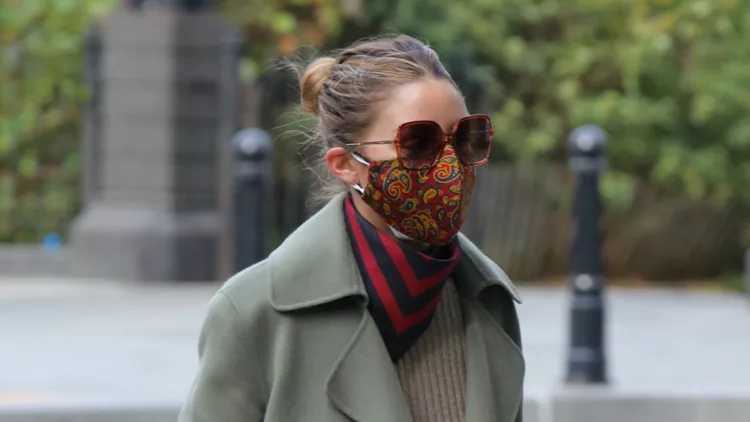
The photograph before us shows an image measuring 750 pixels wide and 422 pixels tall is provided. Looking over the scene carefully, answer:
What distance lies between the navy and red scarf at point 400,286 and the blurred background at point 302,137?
7.85 m

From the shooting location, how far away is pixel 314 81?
8.34ft

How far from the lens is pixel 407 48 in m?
2.46

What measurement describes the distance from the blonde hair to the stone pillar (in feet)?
34.6

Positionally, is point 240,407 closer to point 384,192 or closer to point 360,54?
point 384,192

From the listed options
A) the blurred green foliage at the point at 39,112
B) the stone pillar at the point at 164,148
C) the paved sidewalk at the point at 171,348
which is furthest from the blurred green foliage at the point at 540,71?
the paved sidewalk at the point at 171,348

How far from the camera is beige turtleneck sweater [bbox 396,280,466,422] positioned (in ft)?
7.82

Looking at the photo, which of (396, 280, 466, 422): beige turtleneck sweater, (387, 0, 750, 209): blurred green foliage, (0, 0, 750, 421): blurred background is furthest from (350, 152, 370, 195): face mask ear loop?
(387, 0, 750, 209): blurred green foliage

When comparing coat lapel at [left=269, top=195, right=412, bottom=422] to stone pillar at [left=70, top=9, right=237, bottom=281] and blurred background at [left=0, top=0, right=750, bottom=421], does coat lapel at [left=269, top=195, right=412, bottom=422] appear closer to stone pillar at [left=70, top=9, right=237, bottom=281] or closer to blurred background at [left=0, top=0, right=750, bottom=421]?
blurred background at [left=0, top=0, right=750, bottom=421]

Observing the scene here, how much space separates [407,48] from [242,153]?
552 cm

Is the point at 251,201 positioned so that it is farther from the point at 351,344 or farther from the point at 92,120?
the point at 92,120

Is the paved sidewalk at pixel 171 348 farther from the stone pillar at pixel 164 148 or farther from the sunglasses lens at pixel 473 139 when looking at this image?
the sunglasses lens at pixel 473 139

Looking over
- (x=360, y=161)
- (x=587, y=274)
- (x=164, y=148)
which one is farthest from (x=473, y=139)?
(x=164, y=148)

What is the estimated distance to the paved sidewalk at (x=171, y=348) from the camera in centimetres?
686

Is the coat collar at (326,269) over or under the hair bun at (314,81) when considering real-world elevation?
under
